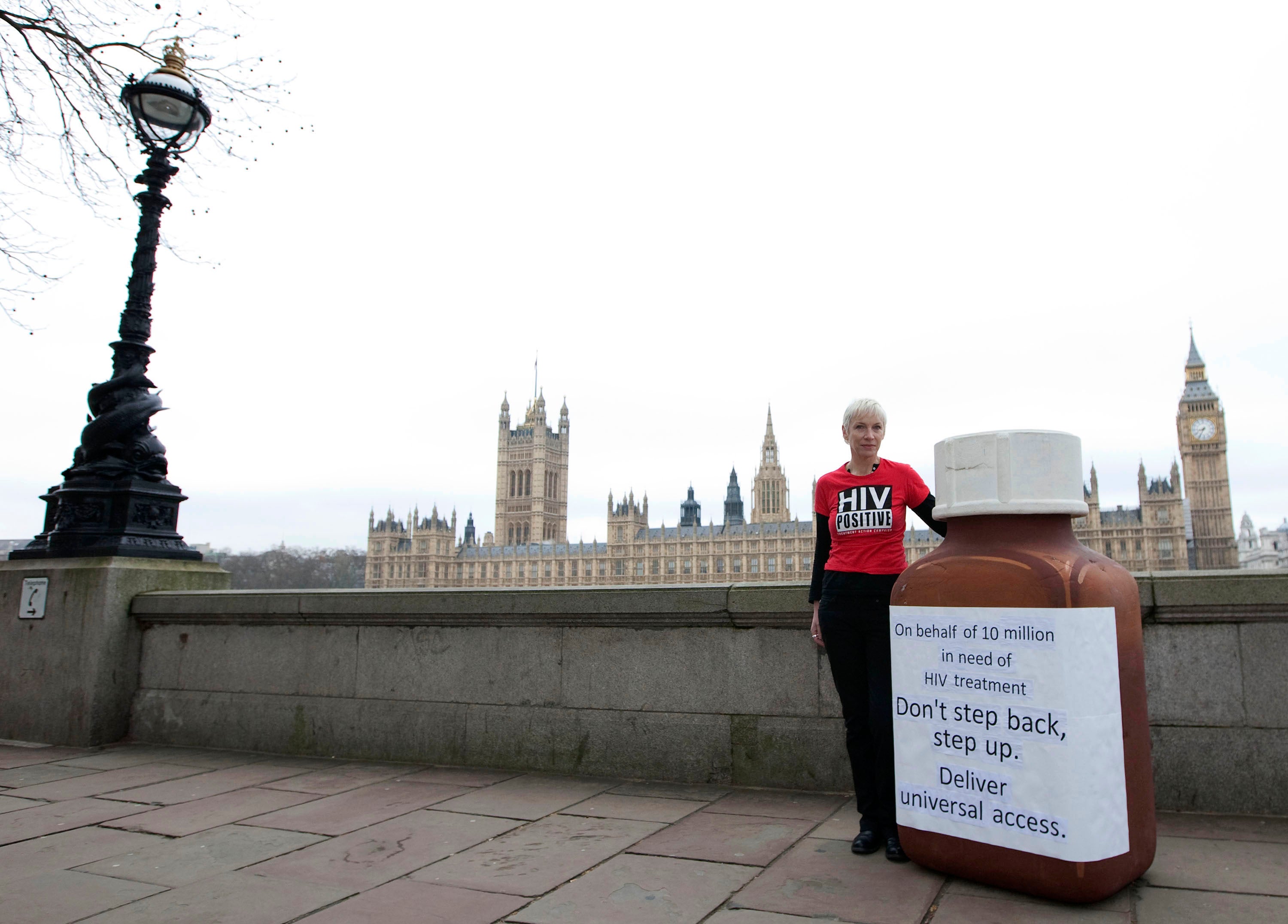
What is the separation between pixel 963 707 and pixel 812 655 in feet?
5.07

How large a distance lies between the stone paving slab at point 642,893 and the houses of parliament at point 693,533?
8946 centimetres

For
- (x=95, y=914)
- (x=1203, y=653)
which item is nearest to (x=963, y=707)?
(x=1203, y=653)

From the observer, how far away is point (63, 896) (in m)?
2.94

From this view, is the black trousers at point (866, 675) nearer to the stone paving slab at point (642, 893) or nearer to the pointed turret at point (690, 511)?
the stone paving slab at point (642, 893)

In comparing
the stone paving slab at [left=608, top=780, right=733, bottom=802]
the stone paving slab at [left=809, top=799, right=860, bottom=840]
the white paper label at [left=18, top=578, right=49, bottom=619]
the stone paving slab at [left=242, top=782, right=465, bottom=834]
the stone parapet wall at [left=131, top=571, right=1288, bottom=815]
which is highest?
the white paper label at [left=18, top=578, right=49, bottom=619]

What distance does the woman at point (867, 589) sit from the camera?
11.2 ft

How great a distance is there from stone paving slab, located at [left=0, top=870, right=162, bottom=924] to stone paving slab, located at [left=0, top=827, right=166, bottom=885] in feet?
0.36

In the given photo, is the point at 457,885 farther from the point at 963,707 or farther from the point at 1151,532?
the point at 1151,532

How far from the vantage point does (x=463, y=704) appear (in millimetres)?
5285

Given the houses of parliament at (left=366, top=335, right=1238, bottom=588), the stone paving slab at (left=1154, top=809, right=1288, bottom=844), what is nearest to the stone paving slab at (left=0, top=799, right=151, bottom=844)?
the stone paving slab at (left=1154, top=809, right=1288, bottom=844)

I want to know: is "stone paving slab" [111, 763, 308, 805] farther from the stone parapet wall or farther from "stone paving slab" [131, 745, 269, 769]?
the stone parapet wall

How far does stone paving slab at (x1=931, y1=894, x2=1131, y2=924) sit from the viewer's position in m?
2.57

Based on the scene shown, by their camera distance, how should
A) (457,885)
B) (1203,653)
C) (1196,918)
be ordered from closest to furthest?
(1196,918) → (457,885) → (1203,653)

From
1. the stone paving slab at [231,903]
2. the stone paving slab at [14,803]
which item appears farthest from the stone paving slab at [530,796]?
the stone paving slab at [14,803]
